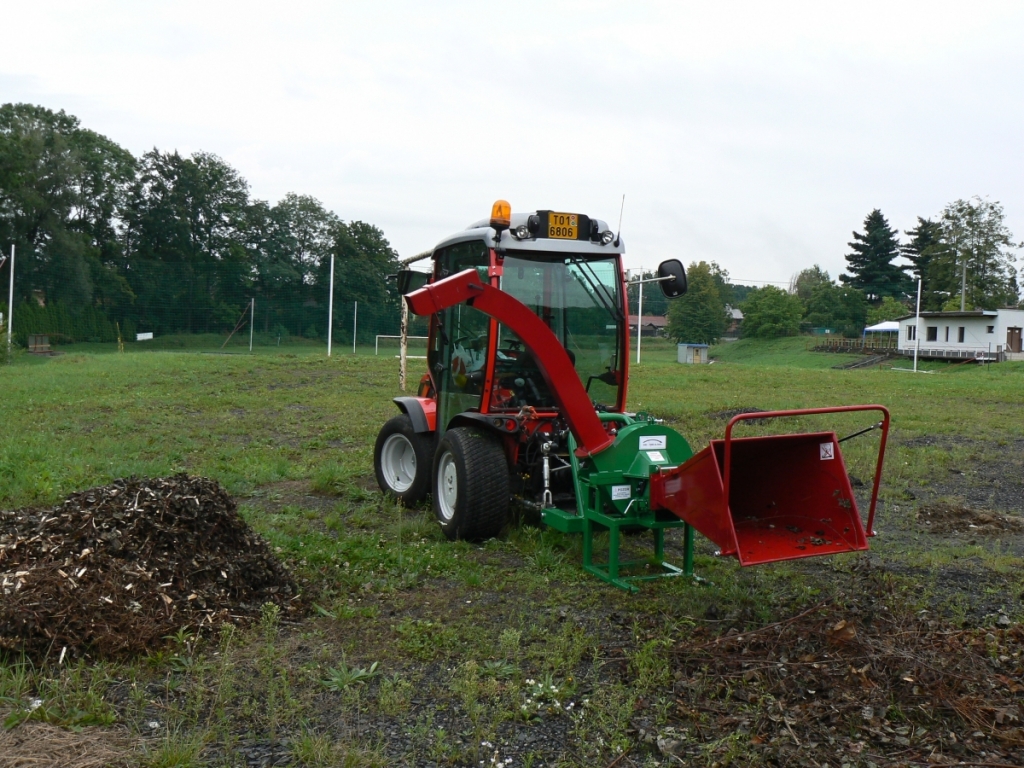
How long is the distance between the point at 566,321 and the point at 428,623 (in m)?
2.79

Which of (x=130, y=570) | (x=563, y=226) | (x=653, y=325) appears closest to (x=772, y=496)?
(x=563, y=226)

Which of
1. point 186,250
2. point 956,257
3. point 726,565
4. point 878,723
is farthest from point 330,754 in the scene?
point 956,257

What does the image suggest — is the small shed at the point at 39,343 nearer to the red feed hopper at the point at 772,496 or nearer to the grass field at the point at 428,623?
the grass field at the point at 428,623

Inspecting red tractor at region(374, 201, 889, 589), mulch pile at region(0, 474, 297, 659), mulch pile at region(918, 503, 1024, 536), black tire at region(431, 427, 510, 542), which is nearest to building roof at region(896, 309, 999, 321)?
mulch pile at region(918, 503, 1024, 536)

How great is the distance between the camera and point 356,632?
486cm

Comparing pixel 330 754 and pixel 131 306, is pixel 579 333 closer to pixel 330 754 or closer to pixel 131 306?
pixel 330 754

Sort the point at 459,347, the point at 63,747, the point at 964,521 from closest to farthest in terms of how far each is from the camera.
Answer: the point at 63,747, the point at 459,347, the point at 964,521

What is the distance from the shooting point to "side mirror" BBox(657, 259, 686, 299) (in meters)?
6.55

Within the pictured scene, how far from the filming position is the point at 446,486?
6.98m

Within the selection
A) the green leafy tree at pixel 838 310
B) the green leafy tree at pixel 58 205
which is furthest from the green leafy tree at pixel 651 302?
the green leafy tree at pixel 58 205

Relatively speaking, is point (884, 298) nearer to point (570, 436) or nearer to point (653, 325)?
point (653, 325)

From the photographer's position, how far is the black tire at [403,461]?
777 cm

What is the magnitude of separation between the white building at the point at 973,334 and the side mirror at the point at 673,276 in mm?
44377

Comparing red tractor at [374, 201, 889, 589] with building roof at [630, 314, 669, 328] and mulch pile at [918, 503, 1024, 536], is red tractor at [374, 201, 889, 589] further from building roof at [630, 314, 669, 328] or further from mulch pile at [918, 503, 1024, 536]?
building roof at [630, 314, 669, 328]
